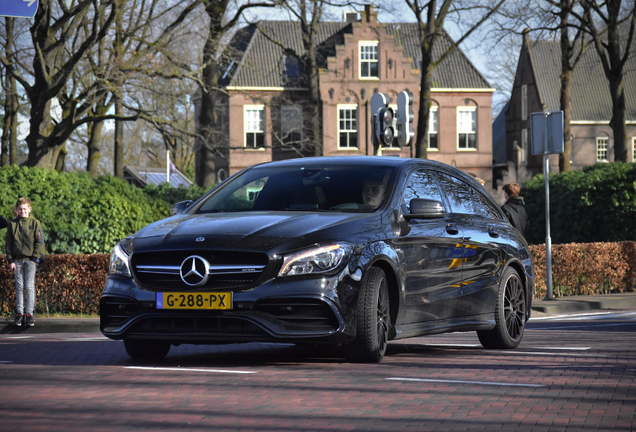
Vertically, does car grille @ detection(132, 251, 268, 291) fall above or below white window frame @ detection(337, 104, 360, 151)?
below

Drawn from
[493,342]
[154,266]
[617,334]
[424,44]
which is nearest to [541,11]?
[424,44]

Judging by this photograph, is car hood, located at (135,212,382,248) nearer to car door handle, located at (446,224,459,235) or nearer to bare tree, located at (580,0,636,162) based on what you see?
car door handle, located at (446,224,459,235)

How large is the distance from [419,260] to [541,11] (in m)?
21.7

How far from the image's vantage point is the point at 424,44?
28406 millimetres

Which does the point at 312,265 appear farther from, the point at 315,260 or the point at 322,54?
the point at 322,54

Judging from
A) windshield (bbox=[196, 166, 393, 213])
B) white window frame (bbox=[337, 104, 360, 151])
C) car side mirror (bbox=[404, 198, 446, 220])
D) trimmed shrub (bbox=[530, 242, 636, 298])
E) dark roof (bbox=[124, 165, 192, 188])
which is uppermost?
white window frame (bbox=[337, 104, 360, 151])

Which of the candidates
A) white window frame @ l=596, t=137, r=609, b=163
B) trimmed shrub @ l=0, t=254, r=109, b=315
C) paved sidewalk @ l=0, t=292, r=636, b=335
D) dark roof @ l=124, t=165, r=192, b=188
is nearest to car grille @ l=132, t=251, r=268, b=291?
paved sidewalk @ l=0, t=292, r=636, b=335

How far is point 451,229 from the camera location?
8.62 metres

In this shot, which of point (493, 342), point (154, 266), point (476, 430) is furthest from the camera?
point (493, 342)

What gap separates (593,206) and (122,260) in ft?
55.7

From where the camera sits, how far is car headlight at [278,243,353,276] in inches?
276

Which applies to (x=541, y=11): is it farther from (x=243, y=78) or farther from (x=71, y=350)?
(x=243, y=78)

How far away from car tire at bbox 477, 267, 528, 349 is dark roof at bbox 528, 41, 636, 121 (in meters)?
54.8

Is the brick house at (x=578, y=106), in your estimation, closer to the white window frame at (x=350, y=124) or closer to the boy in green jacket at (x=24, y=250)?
the white window frame at (x=350, y=124)
